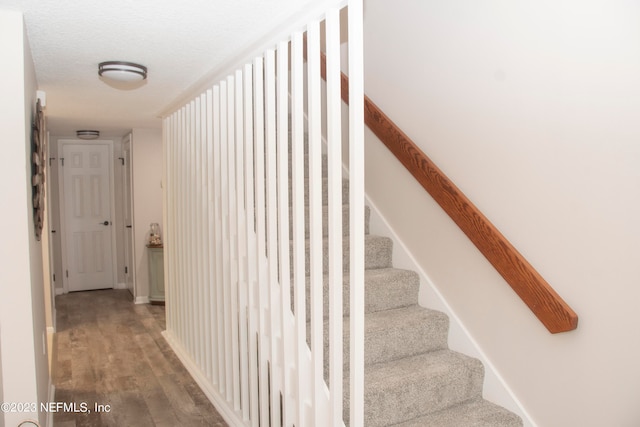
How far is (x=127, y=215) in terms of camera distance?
657 centimetres

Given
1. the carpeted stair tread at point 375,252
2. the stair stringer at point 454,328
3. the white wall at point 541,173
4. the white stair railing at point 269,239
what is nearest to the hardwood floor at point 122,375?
the white stair railing at point 269,239

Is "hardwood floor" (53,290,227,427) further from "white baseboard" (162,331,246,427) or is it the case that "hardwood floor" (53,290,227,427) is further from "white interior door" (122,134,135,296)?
"white interior door" (122,134,135,296)

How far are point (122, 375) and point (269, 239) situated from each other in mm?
2238

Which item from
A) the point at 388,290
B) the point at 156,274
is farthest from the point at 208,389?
the point at 156,274

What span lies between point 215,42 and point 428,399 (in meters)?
2.07

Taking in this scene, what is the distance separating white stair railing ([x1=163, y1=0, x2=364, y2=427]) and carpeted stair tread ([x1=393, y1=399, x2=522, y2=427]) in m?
0.43

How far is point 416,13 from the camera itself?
2816mm

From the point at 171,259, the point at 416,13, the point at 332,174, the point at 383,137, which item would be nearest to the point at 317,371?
the point at 332,174

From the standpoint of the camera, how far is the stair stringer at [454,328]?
7.48 feet

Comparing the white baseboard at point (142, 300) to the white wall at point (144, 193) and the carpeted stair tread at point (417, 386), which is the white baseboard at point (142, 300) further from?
the carpeted stair tread at point (417, 386)

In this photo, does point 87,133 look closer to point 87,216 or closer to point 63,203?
point 63,203

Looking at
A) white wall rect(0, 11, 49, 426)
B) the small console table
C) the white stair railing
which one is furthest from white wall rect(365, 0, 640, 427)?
the small console table

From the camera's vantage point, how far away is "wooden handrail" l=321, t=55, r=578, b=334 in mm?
1987

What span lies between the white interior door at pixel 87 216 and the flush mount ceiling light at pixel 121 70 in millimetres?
4351
